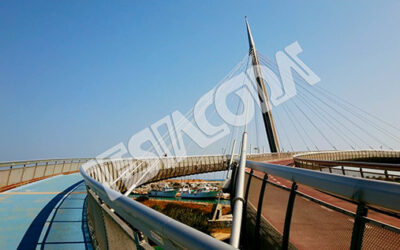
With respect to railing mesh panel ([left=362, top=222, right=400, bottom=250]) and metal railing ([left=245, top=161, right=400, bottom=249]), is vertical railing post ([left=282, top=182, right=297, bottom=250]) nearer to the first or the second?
metal railing ([left=245, top=161, right=400, bottom=249])

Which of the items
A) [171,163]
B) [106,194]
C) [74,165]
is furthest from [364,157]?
[106,194]

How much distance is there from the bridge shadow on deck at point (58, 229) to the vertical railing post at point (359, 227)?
175 inches

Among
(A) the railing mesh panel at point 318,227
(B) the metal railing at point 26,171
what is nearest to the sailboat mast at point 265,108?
(B) the metal railing at point 26,171

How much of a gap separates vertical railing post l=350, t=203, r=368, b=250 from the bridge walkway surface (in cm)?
443

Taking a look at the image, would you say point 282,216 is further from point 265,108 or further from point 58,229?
point 265,108

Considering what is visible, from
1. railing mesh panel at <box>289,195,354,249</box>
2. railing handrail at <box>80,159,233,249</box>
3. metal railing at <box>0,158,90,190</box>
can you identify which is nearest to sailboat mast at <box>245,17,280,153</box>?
metal railing at <box>0,158,90,190</box>

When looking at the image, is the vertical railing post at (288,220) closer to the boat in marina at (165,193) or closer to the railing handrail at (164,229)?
the railing handrail at (164,229)

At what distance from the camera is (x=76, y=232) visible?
5.64m

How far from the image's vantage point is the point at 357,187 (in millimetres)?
1948

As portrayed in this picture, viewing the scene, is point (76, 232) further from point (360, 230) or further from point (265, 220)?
point (360, 230)

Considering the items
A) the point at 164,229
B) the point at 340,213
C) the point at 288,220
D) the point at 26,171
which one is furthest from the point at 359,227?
the point at 26,171

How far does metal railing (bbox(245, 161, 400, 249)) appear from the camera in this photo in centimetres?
172

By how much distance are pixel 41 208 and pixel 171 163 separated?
72.1 feet

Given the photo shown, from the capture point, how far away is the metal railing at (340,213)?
1720 mm
